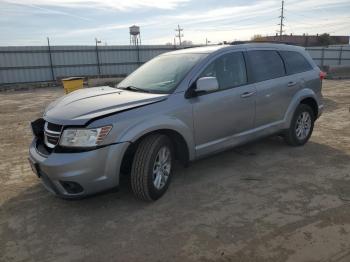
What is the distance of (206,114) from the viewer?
435 cm

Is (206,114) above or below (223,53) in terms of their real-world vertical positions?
below

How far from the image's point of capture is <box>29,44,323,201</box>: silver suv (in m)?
3.50

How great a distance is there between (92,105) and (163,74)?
3.89ft

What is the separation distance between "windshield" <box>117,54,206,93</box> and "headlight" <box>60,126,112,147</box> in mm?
1058

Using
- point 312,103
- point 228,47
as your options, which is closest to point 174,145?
point 228,47

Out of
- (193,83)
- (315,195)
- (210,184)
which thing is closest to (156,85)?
(193,83)

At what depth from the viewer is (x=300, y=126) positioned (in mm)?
5992

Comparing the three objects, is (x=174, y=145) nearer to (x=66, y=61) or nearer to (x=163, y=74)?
(x=163, y=74)

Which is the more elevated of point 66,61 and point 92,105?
point 66,61

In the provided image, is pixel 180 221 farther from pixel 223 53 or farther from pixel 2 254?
pixel 223 53

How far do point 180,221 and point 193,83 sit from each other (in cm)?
166

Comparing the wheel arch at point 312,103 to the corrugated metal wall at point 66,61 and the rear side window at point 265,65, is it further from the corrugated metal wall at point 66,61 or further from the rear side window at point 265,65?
the corrugated metal wall at point 66,61

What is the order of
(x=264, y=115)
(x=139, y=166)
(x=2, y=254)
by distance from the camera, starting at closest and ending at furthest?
(x=2, y=254) → (x=139, y=166) → (x=264, y=115)

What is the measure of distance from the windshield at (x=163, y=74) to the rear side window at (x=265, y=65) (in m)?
0.97
